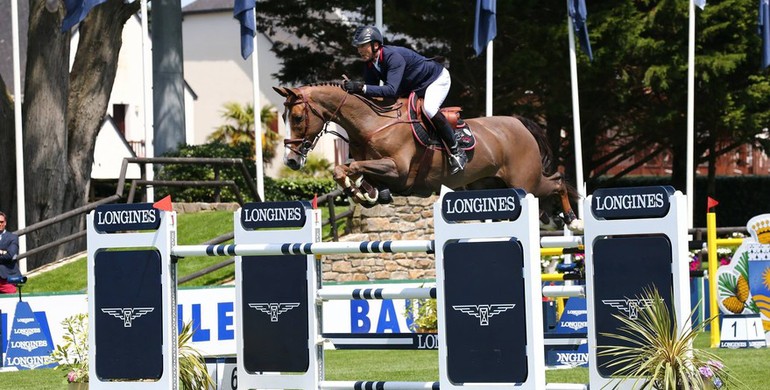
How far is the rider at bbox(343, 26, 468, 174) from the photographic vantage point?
852 centimetres

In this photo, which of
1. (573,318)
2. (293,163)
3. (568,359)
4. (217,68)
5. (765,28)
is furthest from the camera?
(217,68)

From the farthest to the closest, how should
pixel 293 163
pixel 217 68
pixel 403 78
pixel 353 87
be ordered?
pixel 217 68
pixel 403 78
pixel 353 87
pixel 293 163

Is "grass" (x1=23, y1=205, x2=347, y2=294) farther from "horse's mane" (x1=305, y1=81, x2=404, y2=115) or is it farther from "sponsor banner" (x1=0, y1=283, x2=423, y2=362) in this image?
"horse's mane" (x1=305, y1=81, x2=404, y2=115)

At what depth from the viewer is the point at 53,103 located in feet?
58.3

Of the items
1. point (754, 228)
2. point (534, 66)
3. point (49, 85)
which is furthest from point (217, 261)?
point (534, 66)

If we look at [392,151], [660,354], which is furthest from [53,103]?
[660,354]

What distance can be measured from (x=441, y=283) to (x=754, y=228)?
20.9ft

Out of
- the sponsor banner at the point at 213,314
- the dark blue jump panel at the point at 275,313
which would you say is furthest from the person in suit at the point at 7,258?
the dark blue jump panel at the point at 275,313

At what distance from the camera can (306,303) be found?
22.3 ft

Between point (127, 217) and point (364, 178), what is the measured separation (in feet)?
6.20

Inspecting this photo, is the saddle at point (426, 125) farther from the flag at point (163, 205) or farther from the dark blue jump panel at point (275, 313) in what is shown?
the flag at point (163, 205)

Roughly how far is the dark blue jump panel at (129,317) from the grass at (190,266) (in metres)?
8.08

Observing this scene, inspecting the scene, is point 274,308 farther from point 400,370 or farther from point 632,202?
point 400,370

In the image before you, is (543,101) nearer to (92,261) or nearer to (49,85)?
(49,85)
